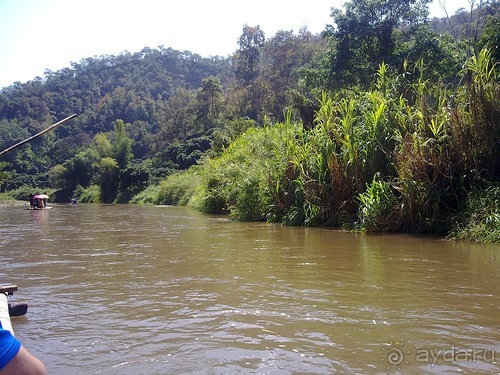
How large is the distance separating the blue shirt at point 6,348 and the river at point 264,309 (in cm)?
A: 108

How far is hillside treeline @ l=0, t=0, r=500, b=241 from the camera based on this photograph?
30.3 ft

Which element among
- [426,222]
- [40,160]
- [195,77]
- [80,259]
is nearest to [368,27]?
[426,222]

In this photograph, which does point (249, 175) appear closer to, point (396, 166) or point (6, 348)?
point (396, 166)

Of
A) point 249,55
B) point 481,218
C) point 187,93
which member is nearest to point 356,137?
point 481,218

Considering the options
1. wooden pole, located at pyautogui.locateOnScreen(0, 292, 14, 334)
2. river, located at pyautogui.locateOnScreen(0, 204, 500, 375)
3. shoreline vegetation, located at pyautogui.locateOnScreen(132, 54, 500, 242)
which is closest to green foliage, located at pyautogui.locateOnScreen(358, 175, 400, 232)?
shoreline vegetation, located at pyautogui.locateOnScreen(132, 54, 500, 242)

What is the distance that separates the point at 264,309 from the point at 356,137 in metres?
7.69

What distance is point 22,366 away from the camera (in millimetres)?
1972

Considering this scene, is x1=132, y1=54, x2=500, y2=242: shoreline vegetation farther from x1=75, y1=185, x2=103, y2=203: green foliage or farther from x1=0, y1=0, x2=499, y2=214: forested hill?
x1=75, y1=185, x2=103, y2=203: green foliage

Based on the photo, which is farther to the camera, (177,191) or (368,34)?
(177,191)

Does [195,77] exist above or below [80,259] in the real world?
above

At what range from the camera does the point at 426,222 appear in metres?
9.28

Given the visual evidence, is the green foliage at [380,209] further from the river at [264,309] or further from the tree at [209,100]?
the tree at [209,100]

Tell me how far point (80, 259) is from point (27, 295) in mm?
2304

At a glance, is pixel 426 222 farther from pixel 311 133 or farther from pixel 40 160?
pixel 40 160
